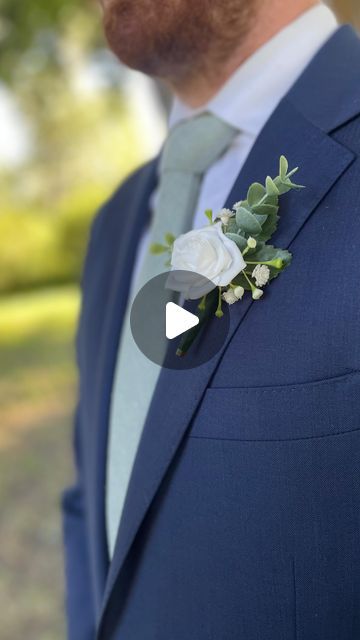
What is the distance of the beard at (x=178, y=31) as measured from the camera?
46.9 inches

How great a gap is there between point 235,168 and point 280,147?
0.61 feet

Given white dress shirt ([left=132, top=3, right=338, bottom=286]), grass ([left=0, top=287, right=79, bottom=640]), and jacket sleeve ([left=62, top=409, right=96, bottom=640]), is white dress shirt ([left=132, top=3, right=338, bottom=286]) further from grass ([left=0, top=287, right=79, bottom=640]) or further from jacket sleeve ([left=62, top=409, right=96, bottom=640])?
grass ([left=0, top=287, right=79, bottom=640])

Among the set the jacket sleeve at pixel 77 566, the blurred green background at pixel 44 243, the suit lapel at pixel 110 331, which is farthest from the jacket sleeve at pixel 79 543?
the blurred green background at pixel 44 243

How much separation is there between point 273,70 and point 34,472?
12.3 ft

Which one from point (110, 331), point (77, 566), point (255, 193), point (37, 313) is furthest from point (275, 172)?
point (37, 313)

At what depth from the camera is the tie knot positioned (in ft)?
4.09

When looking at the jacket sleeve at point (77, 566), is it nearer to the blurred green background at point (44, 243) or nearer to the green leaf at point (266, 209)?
the green leaf at point (266, 209)

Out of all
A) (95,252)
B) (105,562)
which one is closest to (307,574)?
(105,562)

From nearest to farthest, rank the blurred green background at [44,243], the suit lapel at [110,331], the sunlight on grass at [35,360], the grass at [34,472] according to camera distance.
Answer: the suit lapel at [110,331], the grass at [34,472], the blurred green background at [44,243], the sunlight on grass at [35,360]

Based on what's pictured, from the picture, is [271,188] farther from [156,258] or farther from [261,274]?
[156,258]

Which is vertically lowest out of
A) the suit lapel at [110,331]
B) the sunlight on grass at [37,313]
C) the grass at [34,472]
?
the sunlight on grass at [37,313]

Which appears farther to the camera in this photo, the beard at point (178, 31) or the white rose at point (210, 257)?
the beard at point (178, 31)

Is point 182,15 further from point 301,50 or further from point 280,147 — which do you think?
point 280,147

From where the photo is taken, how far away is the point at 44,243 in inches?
492
